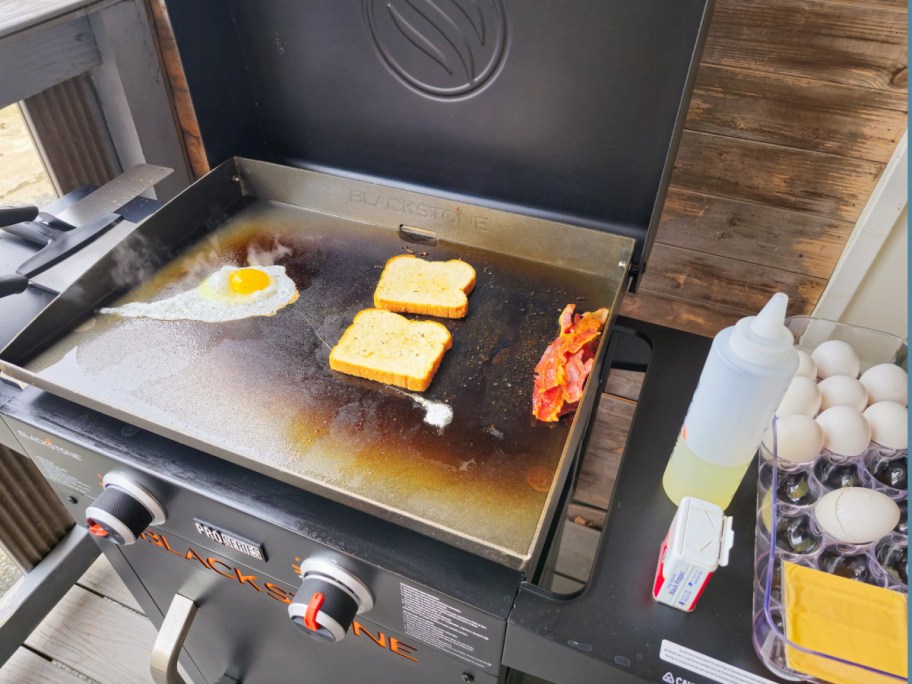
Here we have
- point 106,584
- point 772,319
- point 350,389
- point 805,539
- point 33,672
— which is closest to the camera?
point 772,319

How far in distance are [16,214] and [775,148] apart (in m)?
1.40

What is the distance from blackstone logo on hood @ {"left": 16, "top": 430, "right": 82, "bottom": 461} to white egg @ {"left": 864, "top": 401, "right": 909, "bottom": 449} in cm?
123

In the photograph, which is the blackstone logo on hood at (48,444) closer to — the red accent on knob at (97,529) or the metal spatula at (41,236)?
the red accent on knob at (97,529)

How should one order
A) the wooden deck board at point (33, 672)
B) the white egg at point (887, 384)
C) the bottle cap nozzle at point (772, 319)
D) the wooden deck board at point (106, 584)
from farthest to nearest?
the wooden deck board at point (106, 584)
the wooden deck board at point (33, 672)
the white egg at point (887, 384)
the bottle cap nozzle at point (772, 319)

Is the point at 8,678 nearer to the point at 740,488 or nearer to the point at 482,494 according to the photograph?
the point at 482,494

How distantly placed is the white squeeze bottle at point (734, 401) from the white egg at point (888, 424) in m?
0.24

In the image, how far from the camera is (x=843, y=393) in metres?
0.98

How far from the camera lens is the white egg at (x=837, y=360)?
1.03m

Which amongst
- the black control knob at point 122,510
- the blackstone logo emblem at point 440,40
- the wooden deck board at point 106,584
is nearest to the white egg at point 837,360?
the blackstone logo emblem at point 440,40

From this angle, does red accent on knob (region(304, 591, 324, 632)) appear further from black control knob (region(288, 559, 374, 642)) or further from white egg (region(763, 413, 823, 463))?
white egg (region(763, 413, 823, 463))

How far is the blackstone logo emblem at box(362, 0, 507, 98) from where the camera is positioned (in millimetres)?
1159

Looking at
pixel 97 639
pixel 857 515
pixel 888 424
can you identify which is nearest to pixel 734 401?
pixel 857 515

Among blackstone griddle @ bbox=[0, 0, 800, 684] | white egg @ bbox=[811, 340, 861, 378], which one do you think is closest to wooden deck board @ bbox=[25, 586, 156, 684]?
blackstone griddle @ bbox=[0, 0, 800, 684]

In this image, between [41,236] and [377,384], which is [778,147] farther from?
[41,236]
